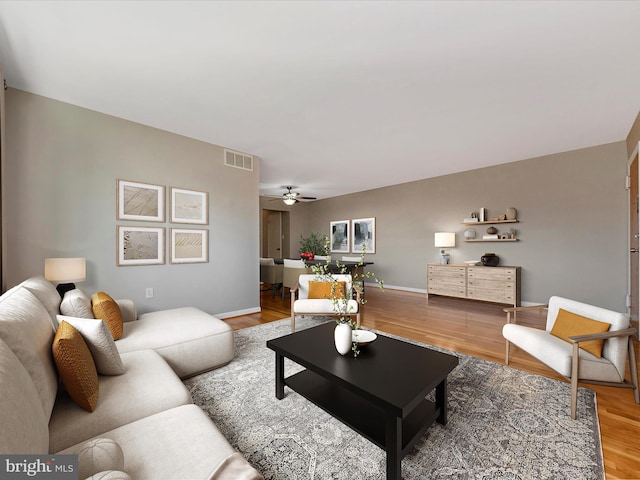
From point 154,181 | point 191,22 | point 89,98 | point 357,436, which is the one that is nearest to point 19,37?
point 89,98

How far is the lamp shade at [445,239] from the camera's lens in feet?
19.1

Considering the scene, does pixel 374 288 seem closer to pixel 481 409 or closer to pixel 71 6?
pixel 481 409

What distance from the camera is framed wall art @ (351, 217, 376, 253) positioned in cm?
758

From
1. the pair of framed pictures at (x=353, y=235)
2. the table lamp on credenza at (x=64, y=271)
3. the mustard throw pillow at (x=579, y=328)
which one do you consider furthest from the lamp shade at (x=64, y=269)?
the pair of framed pictures at (x=353, y=235)

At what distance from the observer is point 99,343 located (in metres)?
1.55

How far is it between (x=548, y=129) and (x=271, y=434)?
15.5 ft

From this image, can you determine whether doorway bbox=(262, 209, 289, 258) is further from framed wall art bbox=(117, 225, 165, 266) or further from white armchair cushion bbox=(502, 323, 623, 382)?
white armchair cushion bbox=(502, 323, 623, 382)

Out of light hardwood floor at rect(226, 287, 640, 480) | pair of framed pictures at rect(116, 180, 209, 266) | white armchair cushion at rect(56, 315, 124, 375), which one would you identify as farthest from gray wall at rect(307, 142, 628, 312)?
white armchair cushion at rect(56, 315, 124, 375)

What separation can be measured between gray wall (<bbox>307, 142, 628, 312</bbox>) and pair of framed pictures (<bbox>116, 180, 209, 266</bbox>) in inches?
191

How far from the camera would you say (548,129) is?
12.0 feet

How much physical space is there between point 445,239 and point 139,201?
5.49 m

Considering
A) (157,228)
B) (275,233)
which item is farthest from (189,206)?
(275,233)

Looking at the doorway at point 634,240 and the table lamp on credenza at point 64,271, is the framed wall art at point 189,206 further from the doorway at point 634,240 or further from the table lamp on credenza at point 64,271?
the doorway at point 634,240

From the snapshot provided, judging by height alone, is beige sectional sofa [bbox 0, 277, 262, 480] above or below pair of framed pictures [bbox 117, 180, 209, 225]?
below
